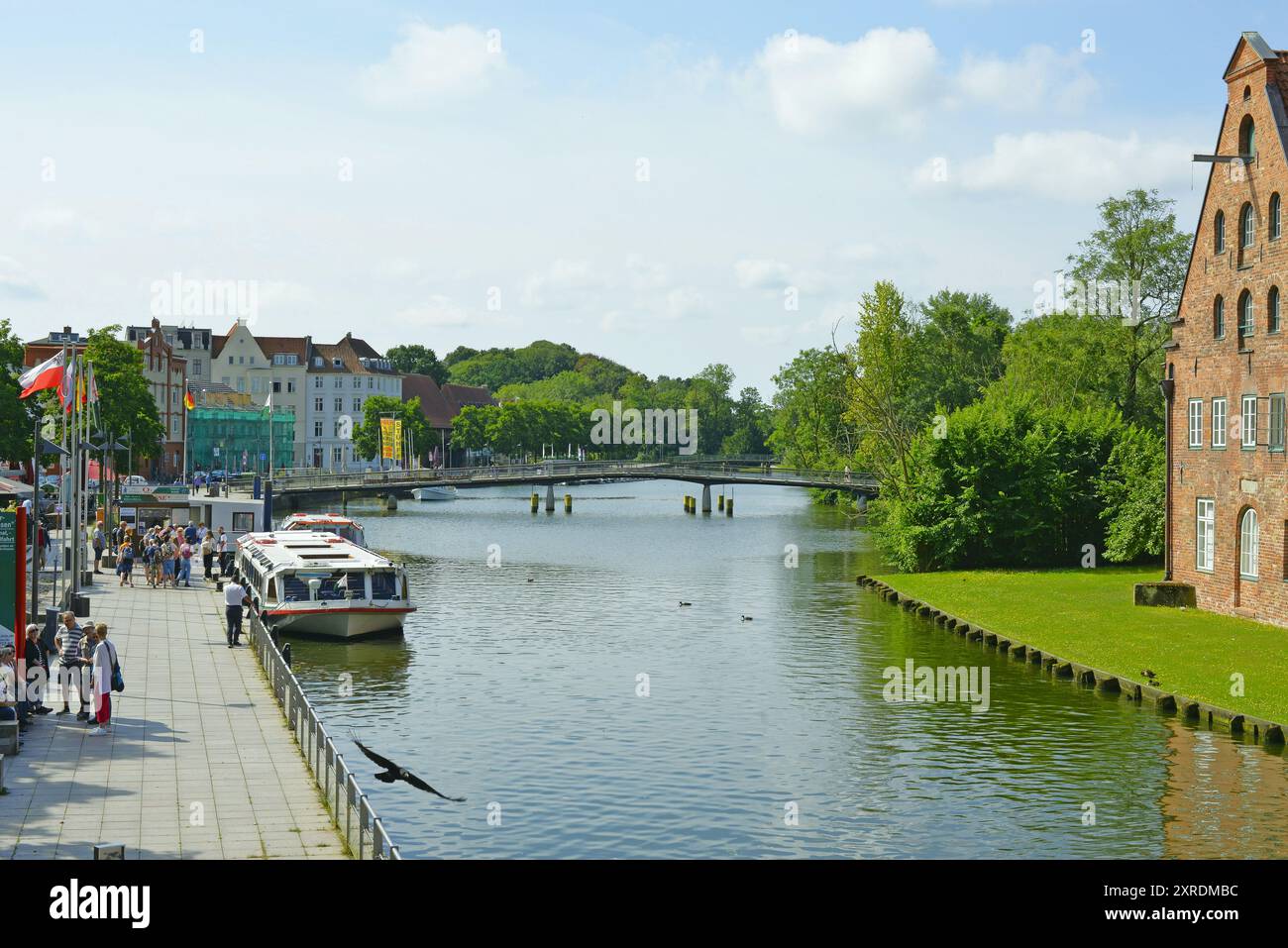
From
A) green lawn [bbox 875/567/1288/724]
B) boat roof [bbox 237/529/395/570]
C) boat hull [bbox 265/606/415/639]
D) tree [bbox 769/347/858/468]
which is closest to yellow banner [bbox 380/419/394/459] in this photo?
tree [bbox 769/347/858/468]

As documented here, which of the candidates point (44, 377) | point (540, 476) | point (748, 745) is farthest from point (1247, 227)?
point (540, 476)

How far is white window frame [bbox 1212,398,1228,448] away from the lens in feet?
153

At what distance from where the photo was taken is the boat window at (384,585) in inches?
1924

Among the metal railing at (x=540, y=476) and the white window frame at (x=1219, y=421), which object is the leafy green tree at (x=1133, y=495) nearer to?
the white window frame at (x=1219, y=421)

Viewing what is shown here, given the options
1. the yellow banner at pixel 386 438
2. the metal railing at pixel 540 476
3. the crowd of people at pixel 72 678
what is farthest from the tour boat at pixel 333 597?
the yellow banner at pixel 386 438

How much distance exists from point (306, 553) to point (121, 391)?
1995 inches

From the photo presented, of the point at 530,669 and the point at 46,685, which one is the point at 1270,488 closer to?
the point at 530,669

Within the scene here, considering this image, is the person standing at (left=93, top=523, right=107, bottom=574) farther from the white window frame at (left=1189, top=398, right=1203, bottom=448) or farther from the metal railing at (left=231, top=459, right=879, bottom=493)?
the metal railing at (left=231, top=459, right=879, bottom=493)

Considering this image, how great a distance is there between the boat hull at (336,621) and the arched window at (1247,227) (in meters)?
29.0

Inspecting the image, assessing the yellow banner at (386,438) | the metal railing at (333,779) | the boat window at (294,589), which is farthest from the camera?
the yellow banner at (386,438)

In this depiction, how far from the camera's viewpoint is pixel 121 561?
188ft

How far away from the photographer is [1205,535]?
1901 inches

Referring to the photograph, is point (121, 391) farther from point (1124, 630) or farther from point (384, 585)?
point (1124, 630)
